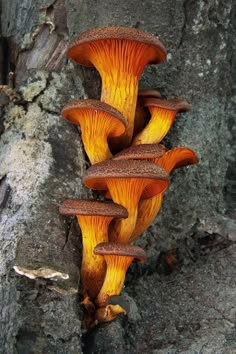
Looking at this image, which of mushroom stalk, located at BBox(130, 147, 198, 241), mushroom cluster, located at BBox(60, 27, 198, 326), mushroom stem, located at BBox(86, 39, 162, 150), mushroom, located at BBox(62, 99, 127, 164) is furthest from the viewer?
mushroom stalk, located at BBox(130, 147, 198, 241)

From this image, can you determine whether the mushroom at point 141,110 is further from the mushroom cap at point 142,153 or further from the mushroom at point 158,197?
the mushroom cap at point 142,153

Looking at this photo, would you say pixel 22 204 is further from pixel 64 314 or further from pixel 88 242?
pixel 64 314

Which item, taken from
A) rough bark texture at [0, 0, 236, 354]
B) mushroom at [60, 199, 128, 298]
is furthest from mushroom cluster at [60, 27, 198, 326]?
rough bark texture at [0, 0, 236, 354]

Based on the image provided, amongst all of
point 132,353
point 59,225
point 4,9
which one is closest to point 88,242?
point 59,225

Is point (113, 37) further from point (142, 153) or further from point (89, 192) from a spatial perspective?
point (89, 192)

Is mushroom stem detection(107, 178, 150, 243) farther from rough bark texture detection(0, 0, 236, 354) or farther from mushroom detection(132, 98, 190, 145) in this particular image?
mushroom detection(132, 98, 190, 145)

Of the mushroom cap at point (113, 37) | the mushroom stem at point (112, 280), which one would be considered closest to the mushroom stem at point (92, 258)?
the mushroom stem at point (112, 280)
